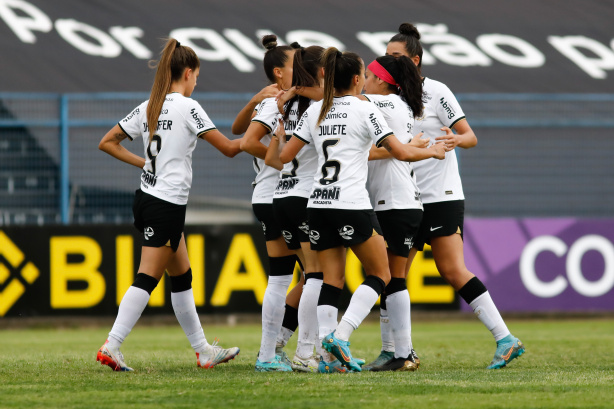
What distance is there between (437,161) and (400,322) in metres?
1.09

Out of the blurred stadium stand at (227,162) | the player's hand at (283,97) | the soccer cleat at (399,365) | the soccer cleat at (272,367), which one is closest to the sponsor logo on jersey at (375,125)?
the player's hand at (283,97)

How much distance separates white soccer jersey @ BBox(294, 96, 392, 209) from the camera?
18.2 ft

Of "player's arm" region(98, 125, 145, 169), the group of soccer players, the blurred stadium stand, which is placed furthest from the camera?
the blurred stadium stand

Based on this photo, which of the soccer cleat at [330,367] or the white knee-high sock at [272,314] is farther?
the white knee-high sock at [272,314]

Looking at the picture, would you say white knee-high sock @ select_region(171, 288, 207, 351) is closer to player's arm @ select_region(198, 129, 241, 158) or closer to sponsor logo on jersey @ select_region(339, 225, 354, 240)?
player's arm @ select_region(198, 129, 241, 158)

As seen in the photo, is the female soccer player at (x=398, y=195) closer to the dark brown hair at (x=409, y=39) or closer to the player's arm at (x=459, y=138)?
the player's arm at (x=459, y=138)

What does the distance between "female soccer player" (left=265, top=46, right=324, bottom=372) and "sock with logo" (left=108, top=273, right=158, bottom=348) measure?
35.6 inches

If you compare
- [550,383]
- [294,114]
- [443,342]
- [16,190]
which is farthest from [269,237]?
[16,190]

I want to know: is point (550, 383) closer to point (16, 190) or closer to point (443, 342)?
point (443, 342)

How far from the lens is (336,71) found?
5664 mm

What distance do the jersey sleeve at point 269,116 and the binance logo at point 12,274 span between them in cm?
568

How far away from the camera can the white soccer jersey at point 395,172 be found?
592cm

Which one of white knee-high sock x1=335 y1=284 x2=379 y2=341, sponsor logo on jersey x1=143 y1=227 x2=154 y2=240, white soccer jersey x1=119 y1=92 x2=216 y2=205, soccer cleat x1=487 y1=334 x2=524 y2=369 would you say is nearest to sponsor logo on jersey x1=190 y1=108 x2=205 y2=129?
white soccer jersey x1=119 y1=92 x2=216 y2=205

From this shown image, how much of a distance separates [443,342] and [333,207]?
3548 mm
